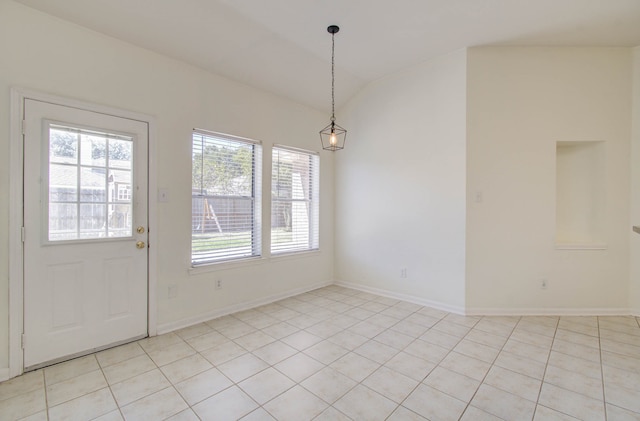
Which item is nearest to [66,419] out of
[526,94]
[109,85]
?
[109,85]

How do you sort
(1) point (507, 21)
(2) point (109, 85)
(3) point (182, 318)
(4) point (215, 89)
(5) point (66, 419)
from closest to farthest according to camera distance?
(5) point (66, 419), (2) point (109, 85), (1) point (507, 21), (3) point (182, 318), (4) point (215, 89)

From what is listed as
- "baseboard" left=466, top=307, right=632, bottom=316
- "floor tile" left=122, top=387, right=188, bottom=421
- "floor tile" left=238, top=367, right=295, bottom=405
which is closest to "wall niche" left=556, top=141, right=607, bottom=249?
"baseboard" left=466, top=307, right=632, bottom=316

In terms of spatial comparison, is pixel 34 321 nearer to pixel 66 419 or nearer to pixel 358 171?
pixel 66 419

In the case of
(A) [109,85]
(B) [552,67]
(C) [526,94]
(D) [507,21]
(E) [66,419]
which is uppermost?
(D) [507,21]

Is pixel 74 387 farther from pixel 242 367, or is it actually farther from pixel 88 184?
pixel 88 184

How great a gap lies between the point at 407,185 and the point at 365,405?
2.81 meters

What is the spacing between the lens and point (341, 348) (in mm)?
2732

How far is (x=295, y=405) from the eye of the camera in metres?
1.95

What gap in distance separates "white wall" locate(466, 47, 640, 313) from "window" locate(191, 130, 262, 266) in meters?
2.70

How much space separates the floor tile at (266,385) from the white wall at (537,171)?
2463mm

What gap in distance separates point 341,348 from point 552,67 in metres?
3.97

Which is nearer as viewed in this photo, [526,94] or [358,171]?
[526,94]

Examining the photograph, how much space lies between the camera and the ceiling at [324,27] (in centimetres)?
261

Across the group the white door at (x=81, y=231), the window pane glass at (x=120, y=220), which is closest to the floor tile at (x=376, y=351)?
the white door at (x=81, y=231)
